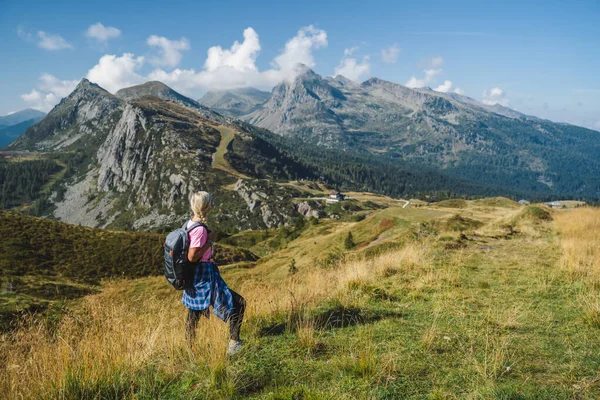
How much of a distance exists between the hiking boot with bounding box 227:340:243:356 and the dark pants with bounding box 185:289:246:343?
87 mm

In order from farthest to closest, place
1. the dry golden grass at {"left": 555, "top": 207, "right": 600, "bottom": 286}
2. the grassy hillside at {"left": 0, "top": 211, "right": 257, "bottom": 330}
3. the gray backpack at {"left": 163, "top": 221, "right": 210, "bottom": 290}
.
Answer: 1. the grassy hillside at {"left": 0, "top": 211, "right": 257, "bottom": 330}
2. the dry golden grass at {"left": 555, "top": 207, "right": 600, "bottom": 286}
3. the gray backpack at {"left": 163, "top": 221, "right": 210, "bottom": 290}

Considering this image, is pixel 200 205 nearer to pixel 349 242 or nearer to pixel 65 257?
pixel 65 257

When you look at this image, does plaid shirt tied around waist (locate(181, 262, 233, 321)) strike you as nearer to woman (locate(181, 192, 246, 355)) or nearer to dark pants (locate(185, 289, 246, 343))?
woman (locate(181, 192, 246, 355))

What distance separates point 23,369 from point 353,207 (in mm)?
174832

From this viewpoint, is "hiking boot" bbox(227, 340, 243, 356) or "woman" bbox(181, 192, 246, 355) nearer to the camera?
"hiking boot" bbox(227, 340, 243, 356)

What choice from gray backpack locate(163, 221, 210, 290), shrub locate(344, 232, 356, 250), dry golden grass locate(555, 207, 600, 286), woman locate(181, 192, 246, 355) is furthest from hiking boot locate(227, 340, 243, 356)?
shrub locate(344, 232, 356, 250)

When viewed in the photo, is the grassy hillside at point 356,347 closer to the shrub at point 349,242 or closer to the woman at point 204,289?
the woman at point 204,289

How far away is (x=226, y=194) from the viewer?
19862 centimetres

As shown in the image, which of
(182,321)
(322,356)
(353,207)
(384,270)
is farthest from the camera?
(353,207)

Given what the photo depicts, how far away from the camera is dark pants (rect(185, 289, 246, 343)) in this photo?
582cm

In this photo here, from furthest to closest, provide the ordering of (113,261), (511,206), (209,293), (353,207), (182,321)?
(353,207) < (511,206) < (113,261) < (182,321) < (209,293)

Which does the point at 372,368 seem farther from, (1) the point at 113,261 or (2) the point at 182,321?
(1) the point at 113,261

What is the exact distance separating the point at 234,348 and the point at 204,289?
3.78 ft

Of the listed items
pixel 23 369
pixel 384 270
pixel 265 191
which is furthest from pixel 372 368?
pixel 265 191
